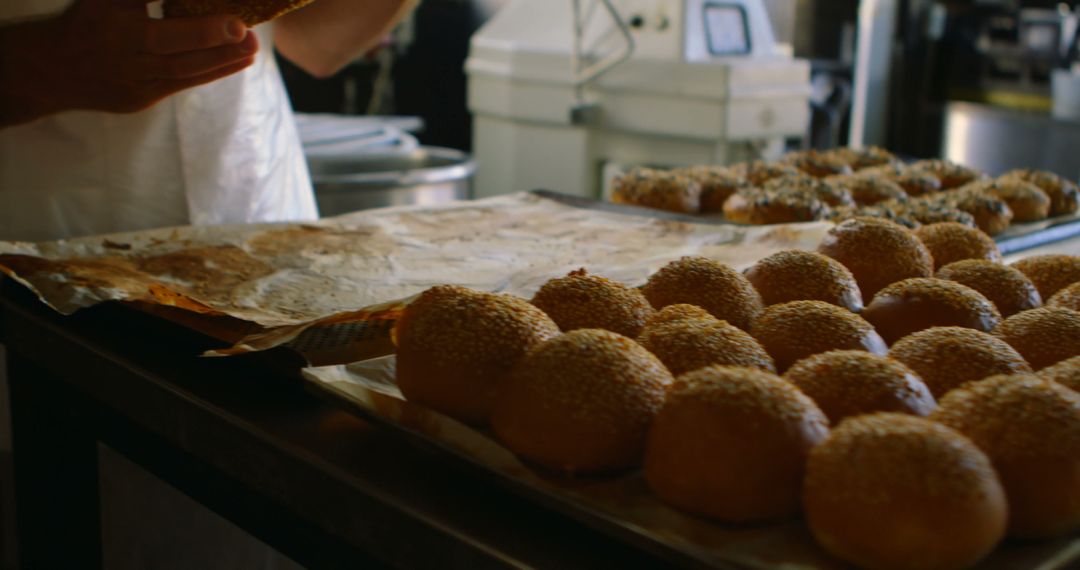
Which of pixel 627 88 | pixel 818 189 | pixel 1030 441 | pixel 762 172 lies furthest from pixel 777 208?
pixel 627 88

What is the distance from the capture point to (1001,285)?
115 centimetres

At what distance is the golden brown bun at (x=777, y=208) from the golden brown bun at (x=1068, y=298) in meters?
0.80

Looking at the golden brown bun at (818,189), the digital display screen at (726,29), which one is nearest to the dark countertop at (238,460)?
the golden brown bun at (818,189)

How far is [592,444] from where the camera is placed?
75 centimetres

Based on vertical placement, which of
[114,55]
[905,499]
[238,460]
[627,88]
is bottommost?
[238,460]

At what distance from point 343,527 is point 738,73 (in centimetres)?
249

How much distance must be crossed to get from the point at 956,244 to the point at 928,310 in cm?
46

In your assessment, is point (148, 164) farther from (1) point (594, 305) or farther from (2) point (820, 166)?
(2) point (820, 166)

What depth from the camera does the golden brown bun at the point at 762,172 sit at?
93.5 inches

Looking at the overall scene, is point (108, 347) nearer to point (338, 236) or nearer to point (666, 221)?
point (338, 236)

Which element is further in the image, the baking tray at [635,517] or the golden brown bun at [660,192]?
the golden brown bun at [660,192]

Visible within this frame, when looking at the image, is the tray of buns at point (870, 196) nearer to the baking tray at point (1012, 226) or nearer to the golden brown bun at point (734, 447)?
the baking tray at point (1012, 226)

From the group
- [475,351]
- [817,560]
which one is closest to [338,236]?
[475,351]

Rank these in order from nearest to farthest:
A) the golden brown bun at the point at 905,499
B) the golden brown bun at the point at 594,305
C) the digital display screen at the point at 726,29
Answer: the golden brown bun at the point at 905,499 → the golden brown bun at the point at 594,305 → the digital display screen at the point at 726,29
